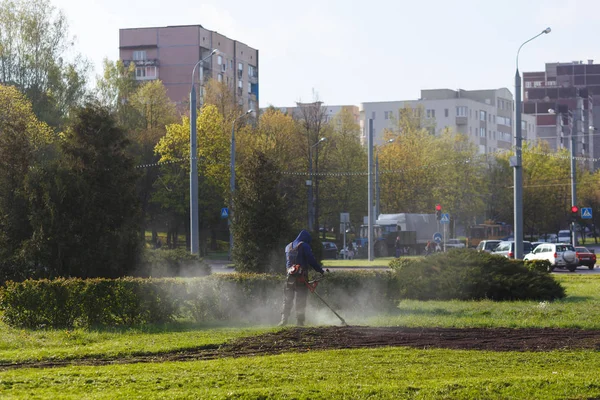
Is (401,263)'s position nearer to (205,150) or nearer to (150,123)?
(205,150)

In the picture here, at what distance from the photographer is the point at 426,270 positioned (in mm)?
23078

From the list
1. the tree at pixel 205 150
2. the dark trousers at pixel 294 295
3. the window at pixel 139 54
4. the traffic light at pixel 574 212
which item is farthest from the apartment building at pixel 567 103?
the dark trousers at pixel 294 295

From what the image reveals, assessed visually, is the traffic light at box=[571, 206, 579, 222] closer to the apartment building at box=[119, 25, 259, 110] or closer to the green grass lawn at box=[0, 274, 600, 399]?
the green grass lawn at box=[0, 274, 600, 399]

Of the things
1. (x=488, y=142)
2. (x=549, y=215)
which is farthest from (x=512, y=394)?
(x=488, y=142)

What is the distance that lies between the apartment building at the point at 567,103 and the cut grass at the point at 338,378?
499 ft

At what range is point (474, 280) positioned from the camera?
73.9 ft

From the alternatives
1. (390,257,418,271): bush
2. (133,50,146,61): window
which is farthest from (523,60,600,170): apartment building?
(390,257,418,271): bush

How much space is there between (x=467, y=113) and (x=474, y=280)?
119 meters

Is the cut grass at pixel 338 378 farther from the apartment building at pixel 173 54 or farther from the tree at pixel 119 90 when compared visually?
the apartment building at pixel 173 54

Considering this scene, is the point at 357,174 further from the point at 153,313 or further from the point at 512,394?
the point at 512,394

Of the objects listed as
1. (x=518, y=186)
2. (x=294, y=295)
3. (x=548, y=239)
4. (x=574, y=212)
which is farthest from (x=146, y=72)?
(x=294, y=295)

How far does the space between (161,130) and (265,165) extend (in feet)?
157

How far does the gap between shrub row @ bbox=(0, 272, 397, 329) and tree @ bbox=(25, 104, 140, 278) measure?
3.06m

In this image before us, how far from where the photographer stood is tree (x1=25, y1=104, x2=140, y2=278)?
20.3 metres
